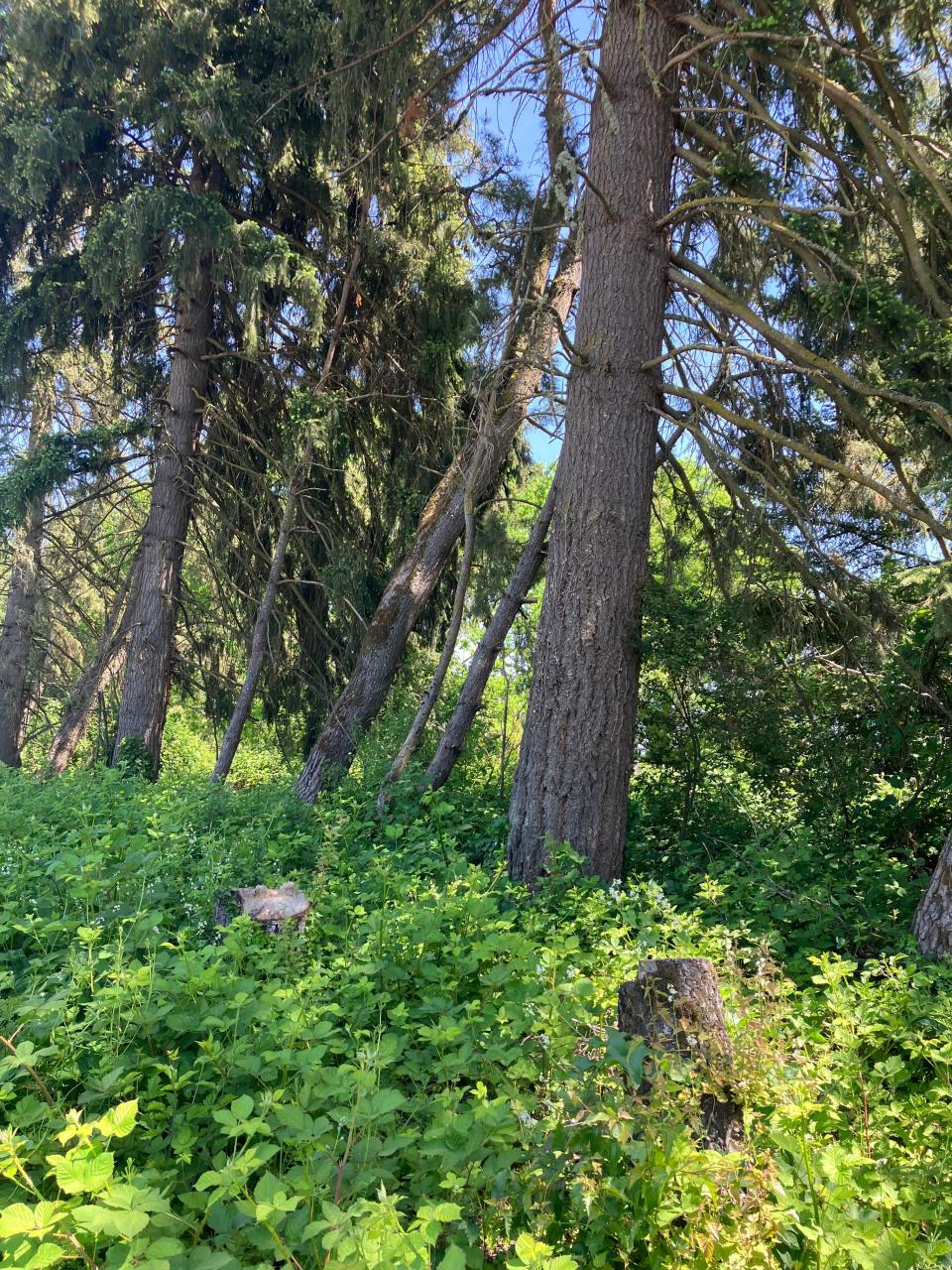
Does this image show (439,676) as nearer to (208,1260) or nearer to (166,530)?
(166,530)

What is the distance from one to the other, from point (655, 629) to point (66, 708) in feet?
34.2

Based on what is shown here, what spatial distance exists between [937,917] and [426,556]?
6.50 meters

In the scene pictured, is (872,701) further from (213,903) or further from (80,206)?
(80,206)

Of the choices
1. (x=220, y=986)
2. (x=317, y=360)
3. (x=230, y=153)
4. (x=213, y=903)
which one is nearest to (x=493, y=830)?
(x=213, y=903)

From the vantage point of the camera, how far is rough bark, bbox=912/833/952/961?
4.16 m

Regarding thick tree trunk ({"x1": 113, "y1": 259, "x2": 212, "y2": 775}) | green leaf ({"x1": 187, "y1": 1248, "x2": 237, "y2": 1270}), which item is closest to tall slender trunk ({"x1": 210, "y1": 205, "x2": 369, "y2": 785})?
thick tree trunk ({"x1": 113, "y1": 259, "x2": 212, "y2": 775})

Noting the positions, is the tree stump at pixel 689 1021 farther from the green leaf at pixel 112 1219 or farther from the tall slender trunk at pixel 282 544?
the tall slender trunk at pixel 282 544

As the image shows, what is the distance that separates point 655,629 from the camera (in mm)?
5578

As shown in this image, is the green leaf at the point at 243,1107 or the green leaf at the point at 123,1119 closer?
the green leaf at the point at 123,1119

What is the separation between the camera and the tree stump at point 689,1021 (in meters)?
2.40

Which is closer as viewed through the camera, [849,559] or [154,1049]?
[154,1049]

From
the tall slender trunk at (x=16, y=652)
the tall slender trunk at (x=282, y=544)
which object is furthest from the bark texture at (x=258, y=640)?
the tall slender trunk at (x=16, y=652)

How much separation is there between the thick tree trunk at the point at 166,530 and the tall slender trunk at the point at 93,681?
67 centimetres

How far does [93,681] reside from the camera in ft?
39.5
